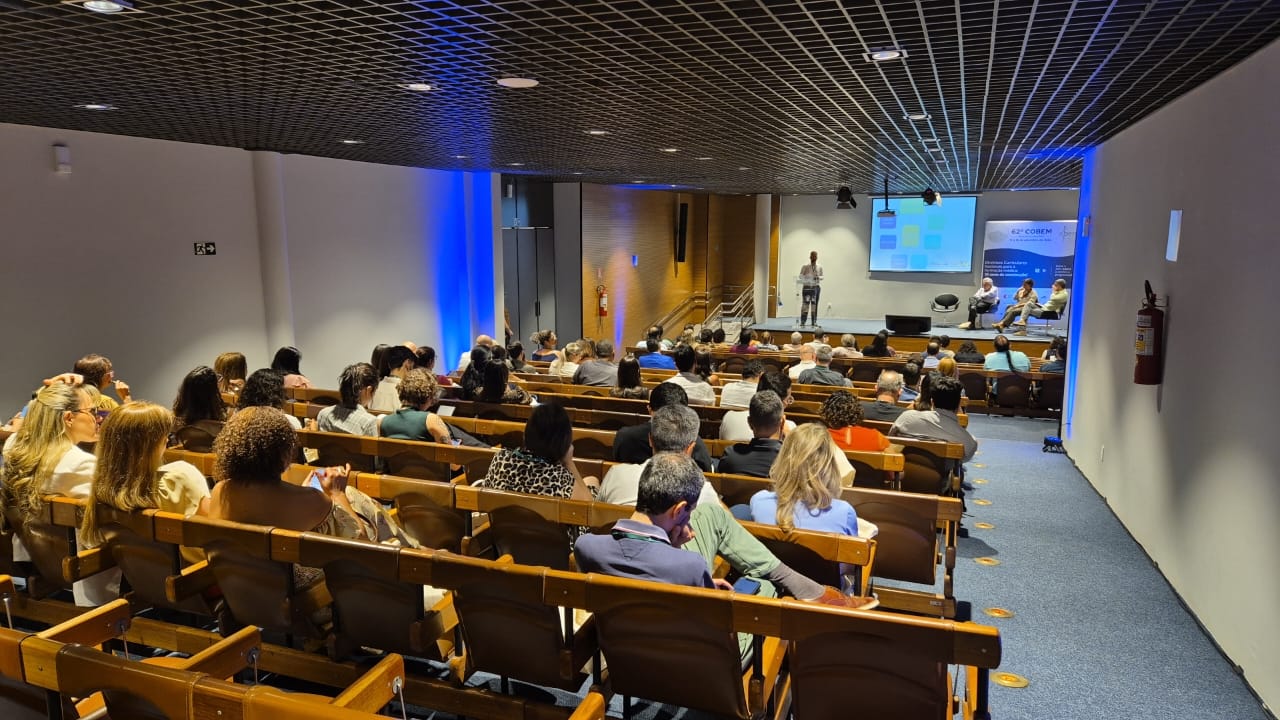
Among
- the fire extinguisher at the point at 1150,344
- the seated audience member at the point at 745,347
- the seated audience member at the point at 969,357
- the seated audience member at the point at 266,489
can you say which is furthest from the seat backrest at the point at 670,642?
the seated audience member at the point at 969,357

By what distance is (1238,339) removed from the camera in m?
3.96

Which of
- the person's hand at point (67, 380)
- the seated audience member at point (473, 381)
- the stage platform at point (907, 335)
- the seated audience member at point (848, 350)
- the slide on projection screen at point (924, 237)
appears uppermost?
the slide on projection screen at point (924, 237)

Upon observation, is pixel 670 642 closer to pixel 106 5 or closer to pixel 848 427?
pixel 848 427

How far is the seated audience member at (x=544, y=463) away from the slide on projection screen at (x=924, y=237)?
52.2 feet

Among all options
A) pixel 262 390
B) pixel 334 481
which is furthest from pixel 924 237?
pixel 334 481

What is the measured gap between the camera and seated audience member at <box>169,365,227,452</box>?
4.77 metres

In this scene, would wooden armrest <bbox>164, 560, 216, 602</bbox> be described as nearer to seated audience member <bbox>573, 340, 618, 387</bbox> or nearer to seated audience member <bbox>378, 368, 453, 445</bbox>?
seated audience member <bbox>378, 368, 453, 445</bbox>

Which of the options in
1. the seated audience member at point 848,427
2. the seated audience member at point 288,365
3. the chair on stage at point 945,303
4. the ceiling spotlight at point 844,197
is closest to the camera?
the seated audience member at point 848,427

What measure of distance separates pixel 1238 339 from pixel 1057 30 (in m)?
1.83

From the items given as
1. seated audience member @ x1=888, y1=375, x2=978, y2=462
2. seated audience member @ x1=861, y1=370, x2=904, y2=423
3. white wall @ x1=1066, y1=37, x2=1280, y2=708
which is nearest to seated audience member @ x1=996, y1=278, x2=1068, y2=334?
white wall @ x1=1066, y1=37, x2=1280, y2=708

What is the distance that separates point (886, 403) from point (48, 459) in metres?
5.25

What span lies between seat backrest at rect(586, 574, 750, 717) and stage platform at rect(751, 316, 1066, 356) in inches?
519

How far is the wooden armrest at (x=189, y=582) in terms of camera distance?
A: 117 inches

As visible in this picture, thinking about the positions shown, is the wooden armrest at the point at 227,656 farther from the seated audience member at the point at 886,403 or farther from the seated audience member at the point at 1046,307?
the seated audience member at the point at 1046,307
